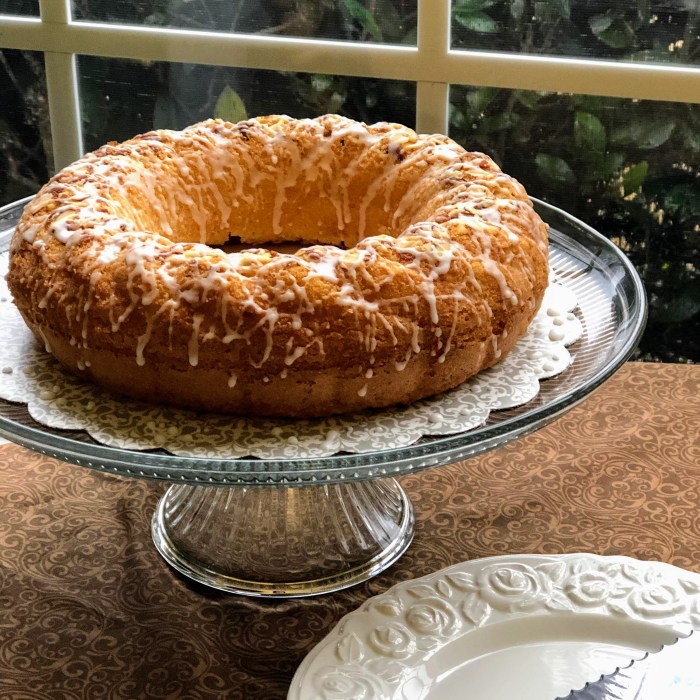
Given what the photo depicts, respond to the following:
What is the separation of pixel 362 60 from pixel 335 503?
0.88 meters

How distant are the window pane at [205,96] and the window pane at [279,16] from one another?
2.9 inches

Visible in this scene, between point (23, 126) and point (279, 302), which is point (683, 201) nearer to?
point (279, 302)

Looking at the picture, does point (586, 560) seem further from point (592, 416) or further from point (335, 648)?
point (592, 416)

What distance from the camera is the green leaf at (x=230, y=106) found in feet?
6.28

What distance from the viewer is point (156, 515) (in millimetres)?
1296

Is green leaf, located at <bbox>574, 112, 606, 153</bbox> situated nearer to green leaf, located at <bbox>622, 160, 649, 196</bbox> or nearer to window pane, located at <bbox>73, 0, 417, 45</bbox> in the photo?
green leaf, located at <bbox>622, 160, 649, 196</bbox>

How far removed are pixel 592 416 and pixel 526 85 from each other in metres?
0.62

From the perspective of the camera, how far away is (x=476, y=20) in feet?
5.84

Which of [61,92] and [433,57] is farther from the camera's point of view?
[61,92]

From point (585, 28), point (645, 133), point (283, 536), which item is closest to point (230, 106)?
point (585, 28)

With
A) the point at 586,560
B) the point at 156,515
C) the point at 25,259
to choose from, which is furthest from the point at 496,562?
the point at 25,259

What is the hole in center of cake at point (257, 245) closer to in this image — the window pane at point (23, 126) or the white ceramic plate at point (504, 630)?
the white ceramic plate at point (504, 630)

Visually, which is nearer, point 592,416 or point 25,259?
point 25,259

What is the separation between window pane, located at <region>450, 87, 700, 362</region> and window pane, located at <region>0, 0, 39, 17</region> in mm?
799
